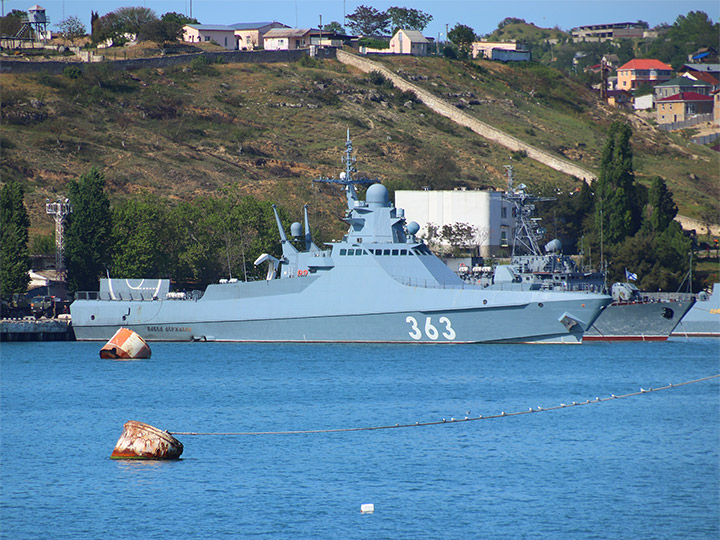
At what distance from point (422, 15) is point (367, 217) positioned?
3685 inches

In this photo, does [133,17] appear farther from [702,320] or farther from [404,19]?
[702,320]

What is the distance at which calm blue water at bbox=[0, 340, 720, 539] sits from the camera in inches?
762

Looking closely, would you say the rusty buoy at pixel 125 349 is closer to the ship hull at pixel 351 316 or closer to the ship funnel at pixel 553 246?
the ship hull at pixel 351 316

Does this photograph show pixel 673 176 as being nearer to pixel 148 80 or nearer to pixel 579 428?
pixel 148 80

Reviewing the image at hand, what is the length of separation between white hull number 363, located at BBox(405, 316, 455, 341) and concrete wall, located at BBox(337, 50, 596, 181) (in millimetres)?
45886

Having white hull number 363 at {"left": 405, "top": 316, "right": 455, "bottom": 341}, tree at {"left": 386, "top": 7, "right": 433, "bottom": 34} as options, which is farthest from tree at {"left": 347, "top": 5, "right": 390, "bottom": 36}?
white hull number 363 at {"left": 405, "top": 316, "right": 455, "bottom": 341}

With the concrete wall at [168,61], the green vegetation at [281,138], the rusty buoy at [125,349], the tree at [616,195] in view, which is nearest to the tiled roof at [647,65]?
the green vegetation at [281,138]

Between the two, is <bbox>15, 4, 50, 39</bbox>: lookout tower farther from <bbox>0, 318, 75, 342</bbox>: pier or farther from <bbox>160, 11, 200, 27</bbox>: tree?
<bbox>0, 318, 75, 342</bbox>: pier

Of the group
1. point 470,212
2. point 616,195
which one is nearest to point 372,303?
point 616,195

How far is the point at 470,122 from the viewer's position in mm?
100250

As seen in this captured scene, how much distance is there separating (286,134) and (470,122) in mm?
18183

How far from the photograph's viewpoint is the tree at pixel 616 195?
222ft

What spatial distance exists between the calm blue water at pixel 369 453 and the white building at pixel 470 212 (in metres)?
32.6

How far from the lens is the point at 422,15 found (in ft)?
443
